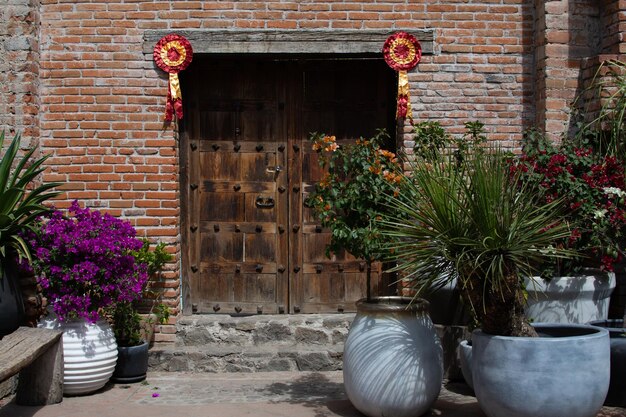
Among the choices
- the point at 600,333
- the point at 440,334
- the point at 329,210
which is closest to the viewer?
the point at 600,333

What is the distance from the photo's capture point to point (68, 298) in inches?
230

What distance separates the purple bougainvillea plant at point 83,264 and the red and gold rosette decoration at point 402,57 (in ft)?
8.80

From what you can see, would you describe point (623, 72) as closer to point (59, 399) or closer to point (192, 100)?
point (192, 100)

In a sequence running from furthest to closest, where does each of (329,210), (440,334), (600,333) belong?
1. (440,334)
2. (329,210)
3. (600,333)

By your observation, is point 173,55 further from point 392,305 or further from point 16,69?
point 392,305

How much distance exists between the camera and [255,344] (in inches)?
278

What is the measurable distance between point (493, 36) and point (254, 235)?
2.87 m

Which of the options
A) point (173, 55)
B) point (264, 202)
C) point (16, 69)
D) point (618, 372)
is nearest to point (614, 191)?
point (618, 372)

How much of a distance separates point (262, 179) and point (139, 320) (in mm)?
1732

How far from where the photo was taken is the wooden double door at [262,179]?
731 cm

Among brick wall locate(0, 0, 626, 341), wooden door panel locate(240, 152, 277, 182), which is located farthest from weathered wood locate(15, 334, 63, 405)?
wooden door panel locate(240, 152, 277, 182)

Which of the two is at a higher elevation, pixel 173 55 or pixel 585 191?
pixel 173 55

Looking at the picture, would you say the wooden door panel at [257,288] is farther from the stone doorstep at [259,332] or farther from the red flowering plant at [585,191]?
the red flowering plant at [585,191]

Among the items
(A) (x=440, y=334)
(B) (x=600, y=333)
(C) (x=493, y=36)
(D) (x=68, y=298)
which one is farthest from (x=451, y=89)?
(D) (x=68, y=298)
